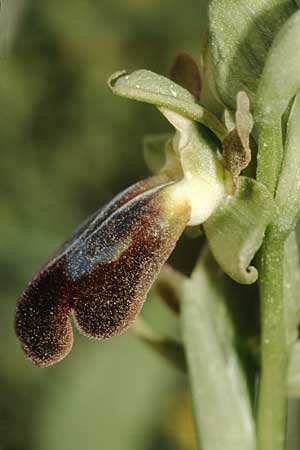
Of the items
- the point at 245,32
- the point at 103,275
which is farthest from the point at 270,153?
the point at 103,275

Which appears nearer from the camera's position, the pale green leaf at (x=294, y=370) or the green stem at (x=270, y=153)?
the green stem at (x=270, y=153)

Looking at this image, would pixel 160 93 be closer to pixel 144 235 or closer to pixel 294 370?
pixel 144 235

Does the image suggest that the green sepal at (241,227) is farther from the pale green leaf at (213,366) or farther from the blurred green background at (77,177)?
the blurred green background at (77,177)

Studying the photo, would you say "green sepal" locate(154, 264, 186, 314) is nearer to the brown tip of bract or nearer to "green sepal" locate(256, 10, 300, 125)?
the brown tip of bract

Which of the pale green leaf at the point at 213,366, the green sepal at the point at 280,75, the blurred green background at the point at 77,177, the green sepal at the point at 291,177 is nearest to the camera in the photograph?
the green sepal at the point at 280,75

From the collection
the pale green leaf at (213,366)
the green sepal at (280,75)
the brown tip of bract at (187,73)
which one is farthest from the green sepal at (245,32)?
the pale green leaf at (213,366)
